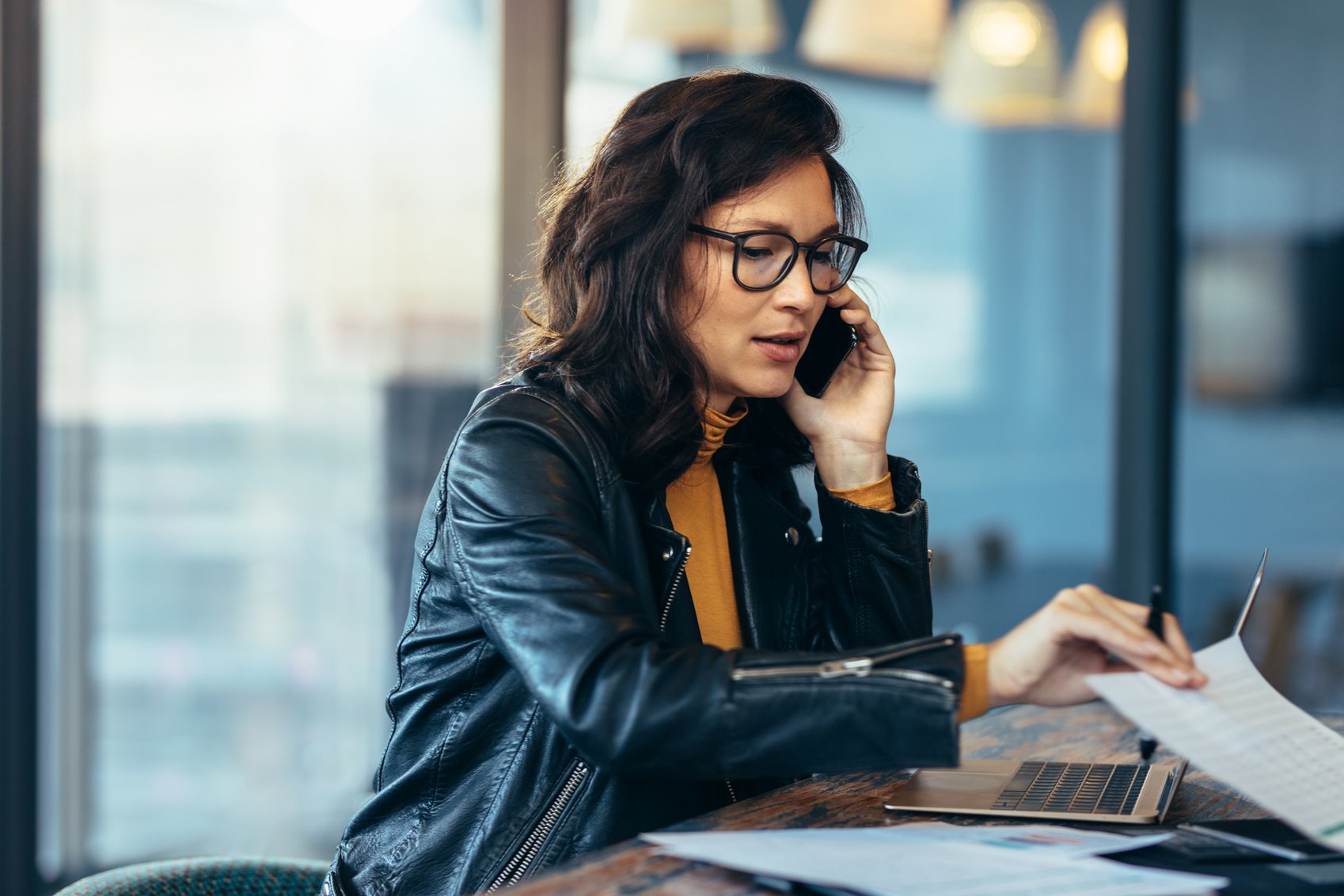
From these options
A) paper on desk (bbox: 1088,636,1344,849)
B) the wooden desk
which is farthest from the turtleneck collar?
paper on desk (bbox: 1088,636,1344,849)

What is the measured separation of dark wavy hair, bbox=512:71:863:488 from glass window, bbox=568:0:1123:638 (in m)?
1.56

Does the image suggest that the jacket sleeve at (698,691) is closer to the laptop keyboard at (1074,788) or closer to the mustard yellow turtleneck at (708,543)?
the laptop keyboard at (1074,788)

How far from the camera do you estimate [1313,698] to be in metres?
2.77

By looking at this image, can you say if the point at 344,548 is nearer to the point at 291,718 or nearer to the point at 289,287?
the point at 291,718

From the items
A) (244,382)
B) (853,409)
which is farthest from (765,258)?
(244,382)

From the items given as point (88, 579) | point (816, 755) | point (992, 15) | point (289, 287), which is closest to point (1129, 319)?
point (992, 15)

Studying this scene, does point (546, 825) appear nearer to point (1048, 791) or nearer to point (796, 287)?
point (1048, 791)

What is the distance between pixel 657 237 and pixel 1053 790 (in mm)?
706

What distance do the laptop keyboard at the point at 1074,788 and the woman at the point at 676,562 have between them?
0.14 metres

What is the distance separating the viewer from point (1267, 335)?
2.82 m

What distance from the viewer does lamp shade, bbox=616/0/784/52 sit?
3.15 metres

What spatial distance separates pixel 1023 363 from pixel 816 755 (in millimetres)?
2167

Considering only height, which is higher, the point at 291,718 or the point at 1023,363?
the point at 1023,363

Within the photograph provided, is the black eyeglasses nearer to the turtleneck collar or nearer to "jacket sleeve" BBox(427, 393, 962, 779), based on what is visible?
the turtleneck collar
